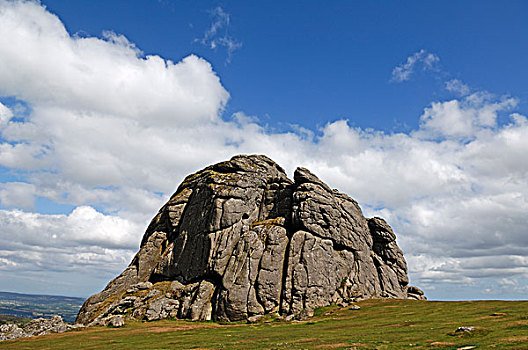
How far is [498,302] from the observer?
72.9 metres

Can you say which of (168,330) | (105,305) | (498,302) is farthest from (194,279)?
(498,302)

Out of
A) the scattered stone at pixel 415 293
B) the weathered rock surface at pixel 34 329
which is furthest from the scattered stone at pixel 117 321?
the scattered stone at pixel 415 293

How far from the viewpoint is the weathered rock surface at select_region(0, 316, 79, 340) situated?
76206 mm

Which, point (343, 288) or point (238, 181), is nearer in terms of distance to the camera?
point (343, 288)

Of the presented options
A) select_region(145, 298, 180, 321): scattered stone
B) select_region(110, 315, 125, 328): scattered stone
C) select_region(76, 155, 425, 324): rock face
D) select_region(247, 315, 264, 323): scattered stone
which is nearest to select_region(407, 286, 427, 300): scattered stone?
select_region(76, 155, 425, 324): rock face

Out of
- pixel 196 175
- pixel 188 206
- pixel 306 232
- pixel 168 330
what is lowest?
pixel 168 330

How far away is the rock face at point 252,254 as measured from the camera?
310ft

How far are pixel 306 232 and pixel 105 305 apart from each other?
184 ft

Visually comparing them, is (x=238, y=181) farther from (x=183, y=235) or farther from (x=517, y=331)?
(x=517, y=331)

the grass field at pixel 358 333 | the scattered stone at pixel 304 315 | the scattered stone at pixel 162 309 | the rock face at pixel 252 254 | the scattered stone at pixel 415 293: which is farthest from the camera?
the scattered stone at pixel 415 293

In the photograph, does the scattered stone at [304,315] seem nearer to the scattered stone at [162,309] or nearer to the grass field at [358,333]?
the grass field at [358,333]

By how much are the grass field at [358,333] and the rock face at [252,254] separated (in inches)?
303

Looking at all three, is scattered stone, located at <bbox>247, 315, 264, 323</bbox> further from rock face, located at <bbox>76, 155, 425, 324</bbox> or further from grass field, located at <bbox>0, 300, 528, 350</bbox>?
grass field, located at <bbox>0, 300, 528, 350</bbox>

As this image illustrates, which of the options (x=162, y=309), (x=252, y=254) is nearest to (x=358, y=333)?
(x=252, y=254)
